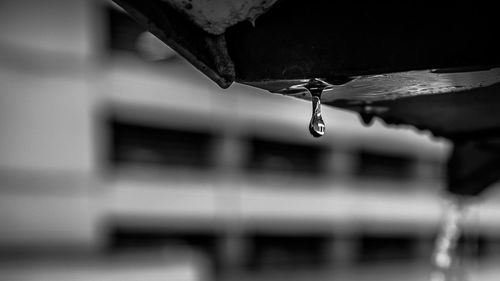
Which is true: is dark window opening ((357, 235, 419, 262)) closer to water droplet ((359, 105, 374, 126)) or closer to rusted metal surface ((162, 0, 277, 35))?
A: water droplet ((359, 105, 374, 126))

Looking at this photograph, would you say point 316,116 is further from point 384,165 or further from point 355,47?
point 384,165

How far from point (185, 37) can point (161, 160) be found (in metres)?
10.5

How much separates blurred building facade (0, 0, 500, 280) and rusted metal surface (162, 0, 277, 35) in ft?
25.1

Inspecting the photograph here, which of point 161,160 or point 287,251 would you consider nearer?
point 161,160

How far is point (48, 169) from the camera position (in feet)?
32.6

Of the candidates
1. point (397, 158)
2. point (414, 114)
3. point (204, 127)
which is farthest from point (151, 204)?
point (414, 114)

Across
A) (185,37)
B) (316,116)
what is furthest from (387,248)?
(185,37)

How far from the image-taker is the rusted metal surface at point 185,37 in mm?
1287

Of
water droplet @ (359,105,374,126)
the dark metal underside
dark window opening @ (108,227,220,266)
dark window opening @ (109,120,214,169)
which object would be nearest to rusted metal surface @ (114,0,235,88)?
the dark metal underside

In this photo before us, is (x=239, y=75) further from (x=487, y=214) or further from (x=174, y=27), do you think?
(x=487, y=214)

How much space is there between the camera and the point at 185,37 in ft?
4.33

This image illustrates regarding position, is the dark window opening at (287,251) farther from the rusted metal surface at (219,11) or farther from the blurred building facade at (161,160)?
the rusted metal surface at (219,11)

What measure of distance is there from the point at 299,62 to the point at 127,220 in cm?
1007

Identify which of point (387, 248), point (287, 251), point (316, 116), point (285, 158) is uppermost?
point (285, 158)
